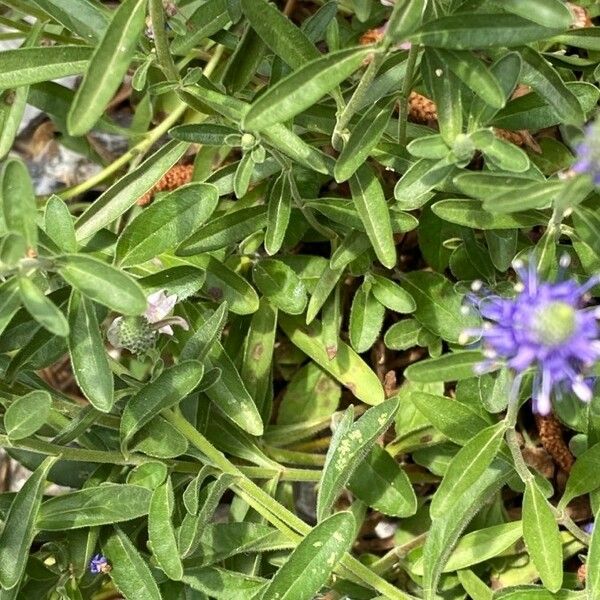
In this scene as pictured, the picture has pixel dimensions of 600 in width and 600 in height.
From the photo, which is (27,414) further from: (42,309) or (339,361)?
(339,361)

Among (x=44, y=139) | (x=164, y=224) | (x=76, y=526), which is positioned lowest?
(x=76, y=526)

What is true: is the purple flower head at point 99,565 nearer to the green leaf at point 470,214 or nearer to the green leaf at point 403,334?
the green leaf at point 403,334

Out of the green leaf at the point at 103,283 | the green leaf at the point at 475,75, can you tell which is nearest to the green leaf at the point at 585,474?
the green leaf at the point at 475,75

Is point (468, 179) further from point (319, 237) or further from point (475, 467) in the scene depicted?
point (319, 237)

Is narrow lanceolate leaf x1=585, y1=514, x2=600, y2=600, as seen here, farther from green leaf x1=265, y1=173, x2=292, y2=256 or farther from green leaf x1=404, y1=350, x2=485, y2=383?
green leaf x1=265, y1=173, x2=292, y2=256

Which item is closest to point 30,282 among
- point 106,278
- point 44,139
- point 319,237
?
point 106,278

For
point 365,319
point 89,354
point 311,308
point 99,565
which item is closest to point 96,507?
point 99,565
